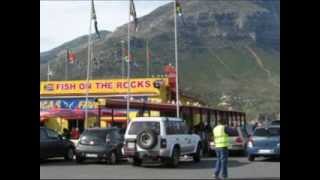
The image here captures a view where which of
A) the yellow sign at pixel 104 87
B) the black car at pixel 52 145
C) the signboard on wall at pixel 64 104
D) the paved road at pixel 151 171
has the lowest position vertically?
the paved road at pixel 151 171

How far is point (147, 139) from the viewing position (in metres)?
21.9

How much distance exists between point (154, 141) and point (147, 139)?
26 cm

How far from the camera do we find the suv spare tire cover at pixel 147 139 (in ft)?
71.5

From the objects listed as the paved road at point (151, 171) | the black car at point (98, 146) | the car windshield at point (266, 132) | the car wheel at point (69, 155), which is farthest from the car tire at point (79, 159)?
the car windshield at point (266, 132)

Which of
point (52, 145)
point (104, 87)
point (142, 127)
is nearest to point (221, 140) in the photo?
point (142, 127)

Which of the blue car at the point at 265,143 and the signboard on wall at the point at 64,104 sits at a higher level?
the signboard on wall at the point at 64,104

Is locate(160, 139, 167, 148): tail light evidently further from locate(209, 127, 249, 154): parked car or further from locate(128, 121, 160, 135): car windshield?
locate(209, 127, 249, 154): parked car

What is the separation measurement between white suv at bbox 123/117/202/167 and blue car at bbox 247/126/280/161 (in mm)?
3663

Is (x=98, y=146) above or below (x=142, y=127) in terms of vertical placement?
below

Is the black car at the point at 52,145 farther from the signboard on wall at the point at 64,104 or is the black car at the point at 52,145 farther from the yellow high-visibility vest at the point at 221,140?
the signboard on wall at the point at 64,104

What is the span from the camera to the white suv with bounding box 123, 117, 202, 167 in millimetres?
21938

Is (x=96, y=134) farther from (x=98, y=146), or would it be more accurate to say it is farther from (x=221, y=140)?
(x=221, y=140)

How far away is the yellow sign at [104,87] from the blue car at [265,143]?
22.4 m
